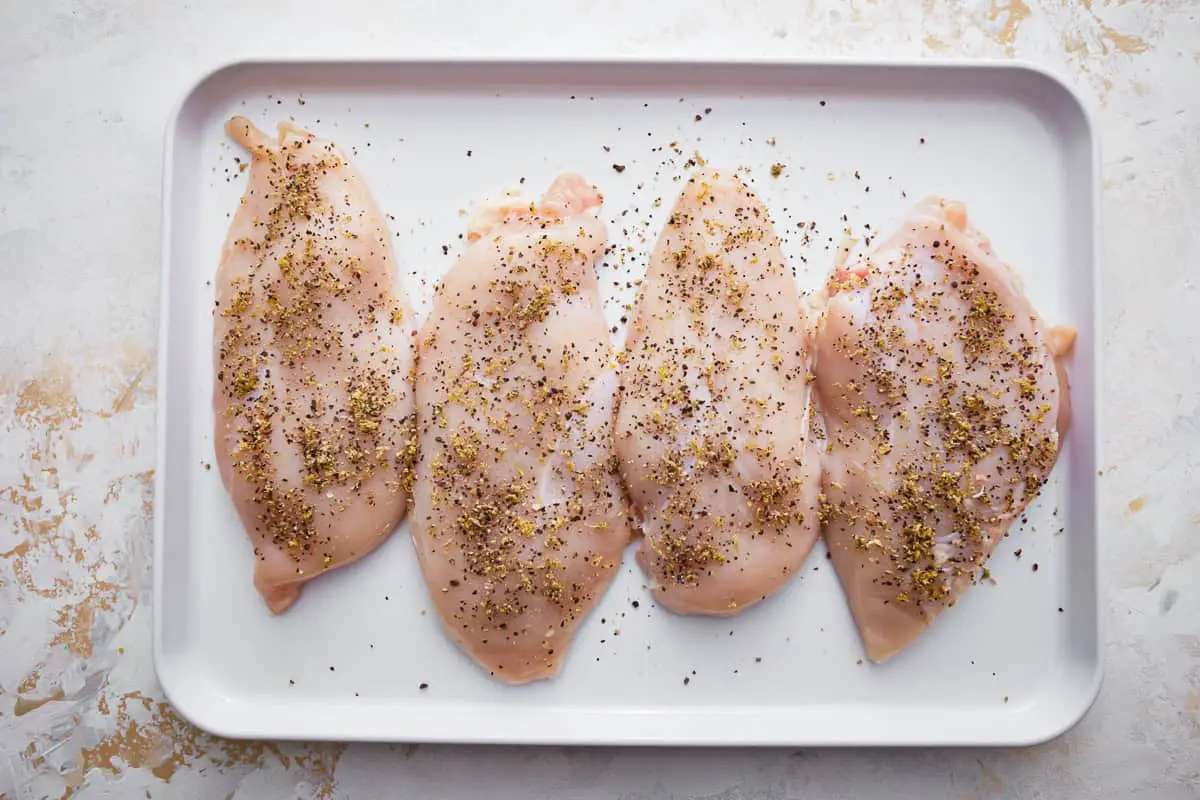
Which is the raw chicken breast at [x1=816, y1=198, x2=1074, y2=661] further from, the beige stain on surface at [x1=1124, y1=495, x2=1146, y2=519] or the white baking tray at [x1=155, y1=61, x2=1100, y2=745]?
the beige stain on surface at [x1=1124, y1=495, x2=1146, y2=519]

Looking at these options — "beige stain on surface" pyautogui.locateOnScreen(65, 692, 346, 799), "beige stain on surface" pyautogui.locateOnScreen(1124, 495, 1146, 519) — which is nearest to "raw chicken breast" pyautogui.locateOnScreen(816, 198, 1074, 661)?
"beige stain on surface" pyautogui.locateOnScreen(1124, 495, 1146, 519)

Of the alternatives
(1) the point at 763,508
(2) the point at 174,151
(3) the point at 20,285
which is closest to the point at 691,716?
(1) the point at 763,508

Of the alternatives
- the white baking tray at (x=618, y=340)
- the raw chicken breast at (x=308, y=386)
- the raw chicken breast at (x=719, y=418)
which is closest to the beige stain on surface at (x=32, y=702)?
the white baking tray at (x=618, y=340)

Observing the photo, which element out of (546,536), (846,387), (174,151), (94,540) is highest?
(174,151)

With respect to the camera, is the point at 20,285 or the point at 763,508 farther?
the point at 20,285

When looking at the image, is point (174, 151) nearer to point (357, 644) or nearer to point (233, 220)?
point (233, 220)

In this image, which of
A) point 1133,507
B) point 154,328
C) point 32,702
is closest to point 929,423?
point 1133,507

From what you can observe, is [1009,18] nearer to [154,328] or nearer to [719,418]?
[719,418]
